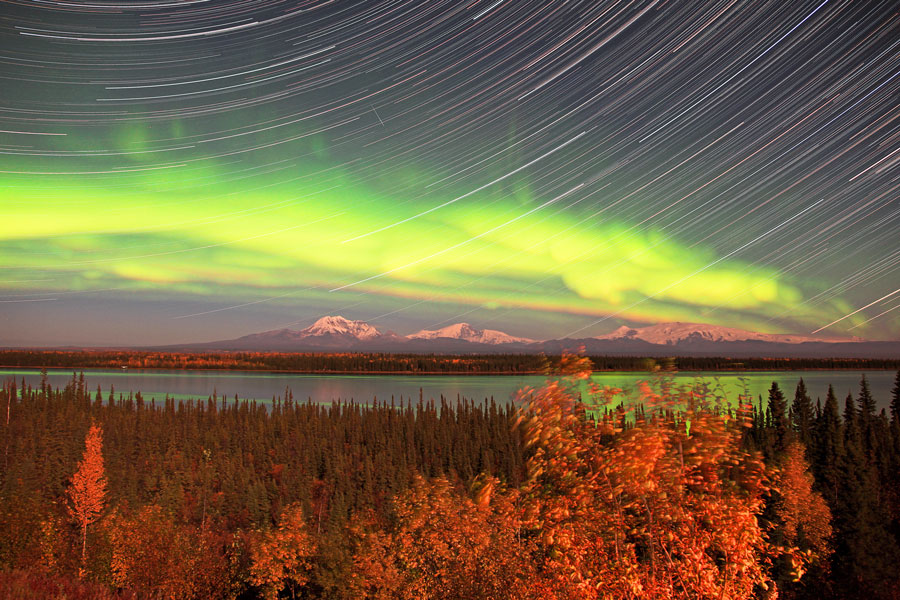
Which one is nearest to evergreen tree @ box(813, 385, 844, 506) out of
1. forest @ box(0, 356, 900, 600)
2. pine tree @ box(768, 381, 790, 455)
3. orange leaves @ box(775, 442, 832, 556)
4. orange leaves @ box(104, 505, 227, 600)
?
forest @ box(0, 356, 900, 600)

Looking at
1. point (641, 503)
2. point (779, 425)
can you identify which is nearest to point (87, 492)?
point (641, 503)

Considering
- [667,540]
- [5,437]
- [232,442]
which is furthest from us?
[232,442]

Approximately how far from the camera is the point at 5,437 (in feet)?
459

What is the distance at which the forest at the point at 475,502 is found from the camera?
45.1ft

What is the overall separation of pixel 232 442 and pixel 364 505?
61.2m

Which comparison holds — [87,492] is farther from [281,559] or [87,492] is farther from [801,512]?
[801,512]

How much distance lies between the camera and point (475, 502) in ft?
79.8

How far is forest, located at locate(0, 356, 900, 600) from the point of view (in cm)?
1375

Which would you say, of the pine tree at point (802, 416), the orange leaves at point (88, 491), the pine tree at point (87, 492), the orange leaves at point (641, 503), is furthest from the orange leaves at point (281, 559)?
the pine tree at point (802, 416)

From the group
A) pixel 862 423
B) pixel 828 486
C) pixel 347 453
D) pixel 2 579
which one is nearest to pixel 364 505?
pixel 347 453

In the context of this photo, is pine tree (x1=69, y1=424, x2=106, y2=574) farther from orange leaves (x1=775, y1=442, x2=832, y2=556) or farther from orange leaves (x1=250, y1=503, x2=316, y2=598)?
orange leaves (x1=775, y1=442, x2=832, y2=556)

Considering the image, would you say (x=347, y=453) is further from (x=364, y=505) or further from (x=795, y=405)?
(x=795, y=405)

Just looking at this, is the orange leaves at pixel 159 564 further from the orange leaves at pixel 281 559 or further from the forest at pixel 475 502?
the orange leaves at pixel 281 559

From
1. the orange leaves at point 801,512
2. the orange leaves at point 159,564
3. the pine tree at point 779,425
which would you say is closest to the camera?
the orange leaves at point 801,512
